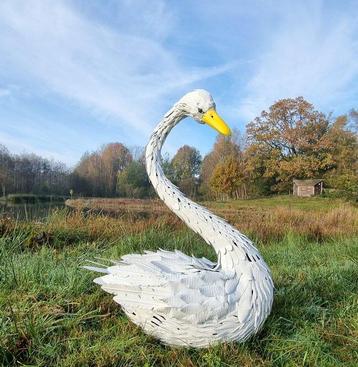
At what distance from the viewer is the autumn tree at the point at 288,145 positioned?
36.6m

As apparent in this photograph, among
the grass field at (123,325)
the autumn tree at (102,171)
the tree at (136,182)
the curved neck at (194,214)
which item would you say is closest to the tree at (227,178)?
the autumn tree at (102,171)

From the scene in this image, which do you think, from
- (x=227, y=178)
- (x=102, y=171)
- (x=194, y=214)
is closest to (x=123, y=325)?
(x=194, y=214)

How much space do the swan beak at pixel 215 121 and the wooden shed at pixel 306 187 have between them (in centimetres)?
3554

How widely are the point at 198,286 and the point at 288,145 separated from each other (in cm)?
3835

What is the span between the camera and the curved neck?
8.32ft

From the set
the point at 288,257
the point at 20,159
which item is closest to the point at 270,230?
the point at 288,257

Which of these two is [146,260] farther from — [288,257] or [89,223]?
[89,223]

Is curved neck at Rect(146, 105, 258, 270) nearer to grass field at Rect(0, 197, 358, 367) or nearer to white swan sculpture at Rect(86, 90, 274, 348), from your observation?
white swan sculpture at Rect(86, 90, 274, 348)

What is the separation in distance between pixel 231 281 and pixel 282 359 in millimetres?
541

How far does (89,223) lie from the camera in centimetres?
737

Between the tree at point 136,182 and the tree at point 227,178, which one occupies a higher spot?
the tree at point 227,178

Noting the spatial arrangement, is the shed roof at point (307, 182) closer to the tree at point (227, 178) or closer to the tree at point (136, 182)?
the tree at point (227, 178)

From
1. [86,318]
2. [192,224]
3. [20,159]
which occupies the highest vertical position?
[20,159]

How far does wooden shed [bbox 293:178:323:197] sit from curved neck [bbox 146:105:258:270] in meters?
35.5
